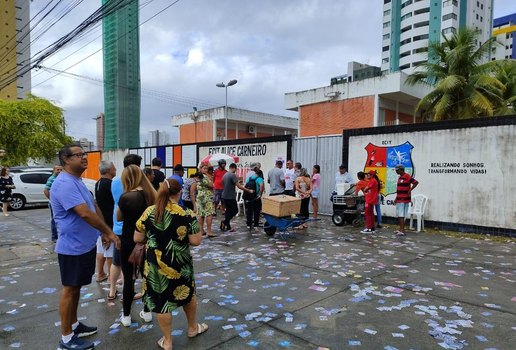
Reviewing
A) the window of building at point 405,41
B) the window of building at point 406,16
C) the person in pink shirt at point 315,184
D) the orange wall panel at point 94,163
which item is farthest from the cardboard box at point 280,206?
the window of building at point 406,16

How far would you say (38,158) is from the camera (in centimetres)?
2958

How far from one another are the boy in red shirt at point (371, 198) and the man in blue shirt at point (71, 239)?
23.9 feet

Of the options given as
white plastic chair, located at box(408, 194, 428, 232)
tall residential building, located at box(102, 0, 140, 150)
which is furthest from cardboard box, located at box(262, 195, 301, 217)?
tall residential building, located at box(102, 0, 140, 150)

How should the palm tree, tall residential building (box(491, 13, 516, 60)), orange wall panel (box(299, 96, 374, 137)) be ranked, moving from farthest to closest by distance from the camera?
tall residential building (box(491, 13, 516, 60)) → orange wall panel (box(299, 96, 374, 137)) → the palm tree

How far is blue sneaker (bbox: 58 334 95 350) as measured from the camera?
3377mm

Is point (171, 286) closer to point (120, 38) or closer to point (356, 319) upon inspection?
point (356, 319)

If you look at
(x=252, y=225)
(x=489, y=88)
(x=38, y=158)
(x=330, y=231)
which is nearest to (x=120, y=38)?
(x=252, y=225)

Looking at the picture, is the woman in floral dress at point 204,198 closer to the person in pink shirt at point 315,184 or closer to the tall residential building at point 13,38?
the person in pink shirt at point 315,184

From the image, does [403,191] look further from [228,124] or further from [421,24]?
[421,24]

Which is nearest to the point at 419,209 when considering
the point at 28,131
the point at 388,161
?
the point at 388,161

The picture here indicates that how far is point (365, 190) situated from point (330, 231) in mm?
1407

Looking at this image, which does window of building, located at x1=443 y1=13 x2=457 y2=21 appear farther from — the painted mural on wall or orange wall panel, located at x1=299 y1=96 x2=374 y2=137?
the painted mural on wall

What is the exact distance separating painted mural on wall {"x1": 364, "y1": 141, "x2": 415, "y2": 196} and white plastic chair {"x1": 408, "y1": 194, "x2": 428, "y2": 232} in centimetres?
70

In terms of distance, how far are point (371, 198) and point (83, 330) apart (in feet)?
24.3
